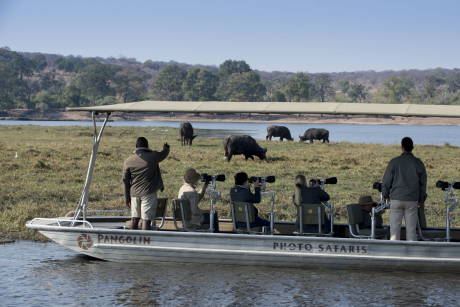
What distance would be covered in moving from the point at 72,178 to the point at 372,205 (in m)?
9.94

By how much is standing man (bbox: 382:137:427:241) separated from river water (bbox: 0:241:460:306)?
88 centimetres

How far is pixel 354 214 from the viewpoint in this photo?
8.52 m

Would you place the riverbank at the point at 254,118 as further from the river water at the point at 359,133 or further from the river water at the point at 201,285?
the river water at the point at 201,285

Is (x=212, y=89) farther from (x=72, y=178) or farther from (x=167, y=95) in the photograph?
(x=72, y=178)

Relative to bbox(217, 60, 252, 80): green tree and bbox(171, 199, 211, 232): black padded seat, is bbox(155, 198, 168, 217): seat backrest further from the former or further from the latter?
bbox(217, 60, 252, 80): green tree

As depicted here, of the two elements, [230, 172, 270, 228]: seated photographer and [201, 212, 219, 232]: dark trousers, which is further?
[201, 212, 219, 232]: dark trousers

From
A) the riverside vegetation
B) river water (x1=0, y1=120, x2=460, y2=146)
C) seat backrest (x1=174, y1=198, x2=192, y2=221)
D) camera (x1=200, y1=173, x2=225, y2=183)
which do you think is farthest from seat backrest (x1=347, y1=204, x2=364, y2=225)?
river water (x1=0, y1=120, x2=460, y2=146)

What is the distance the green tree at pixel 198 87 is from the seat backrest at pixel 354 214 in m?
124

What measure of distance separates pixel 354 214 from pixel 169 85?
442 feet

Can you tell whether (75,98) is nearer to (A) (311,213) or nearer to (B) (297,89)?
(B) (297,89)

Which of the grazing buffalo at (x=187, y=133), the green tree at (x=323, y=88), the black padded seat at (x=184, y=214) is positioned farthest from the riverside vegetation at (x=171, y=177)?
the green tree at (x=323, y=88)

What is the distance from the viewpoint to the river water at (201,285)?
7379 mm

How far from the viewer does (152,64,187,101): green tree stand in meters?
140

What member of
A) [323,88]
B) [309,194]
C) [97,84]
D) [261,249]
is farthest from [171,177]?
[323,88]
